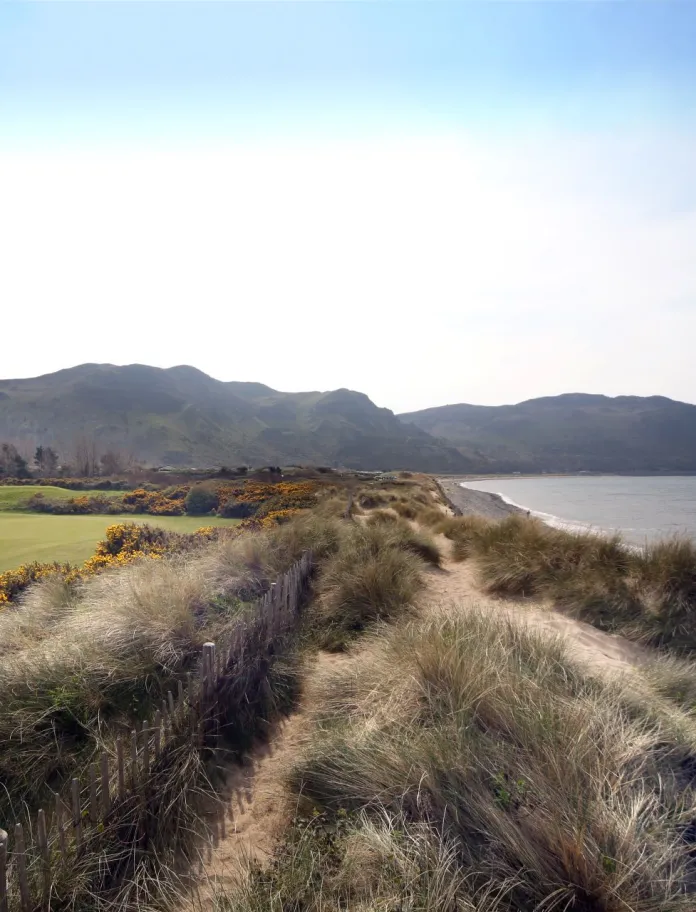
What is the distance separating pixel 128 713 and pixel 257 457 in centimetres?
9916

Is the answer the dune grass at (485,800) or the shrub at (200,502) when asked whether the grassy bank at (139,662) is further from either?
the shrub at (200,502)

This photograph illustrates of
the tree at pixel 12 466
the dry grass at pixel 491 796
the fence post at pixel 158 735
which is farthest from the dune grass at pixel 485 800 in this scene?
the tree at pixel 12 466

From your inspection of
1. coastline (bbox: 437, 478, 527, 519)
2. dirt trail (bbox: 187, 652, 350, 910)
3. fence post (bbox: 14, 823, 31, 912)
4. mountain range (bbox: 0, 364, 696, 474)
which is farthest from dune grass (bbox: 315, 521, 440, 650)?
mountain range (bbox: 0, 364, 696, 474)

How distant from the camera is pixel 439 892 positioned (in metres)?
2.43

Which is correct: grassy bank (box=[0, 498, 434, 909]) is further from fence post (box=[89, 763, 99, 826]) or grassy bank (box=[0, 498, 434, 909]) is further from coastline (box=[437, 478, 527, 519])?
coastline (box=[437, 478, 527, 519])

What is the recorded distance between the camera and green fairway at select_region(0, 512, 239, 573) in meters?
9.43

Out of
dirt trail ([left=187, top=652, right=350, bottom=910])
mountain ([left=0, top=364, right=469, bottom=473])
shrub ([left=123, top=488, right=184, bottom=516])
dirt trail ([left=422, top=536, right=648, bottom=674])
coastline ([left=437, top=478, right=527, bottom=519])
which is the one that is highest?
mountain ([left=0, top=364, right=469, bottom=473])

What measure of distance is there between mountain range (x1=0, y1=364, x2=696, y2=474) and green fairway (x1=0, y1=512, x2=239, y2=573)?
48150 mm

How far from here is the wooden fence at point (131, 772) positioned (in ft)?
8.45

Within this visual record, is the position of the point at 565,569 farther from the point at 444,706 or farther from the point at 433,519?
the point at 433,519

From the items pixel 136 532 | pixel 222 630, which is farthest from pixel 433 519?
pixel 222 630

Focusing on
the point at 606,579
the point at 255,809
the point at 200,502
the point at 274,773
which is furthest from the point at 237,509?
the point at 255,809

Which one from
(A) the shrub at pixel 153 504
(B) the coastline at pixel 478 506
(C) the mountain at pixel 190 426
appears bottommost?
(B) the coastline at pixel 478 506

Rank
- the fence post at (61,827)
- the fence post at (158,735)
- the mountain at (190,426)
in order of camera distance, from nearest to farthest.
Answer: the fence post at (61,827) → the fence post at (158,735) → the mountain at (190,426)
